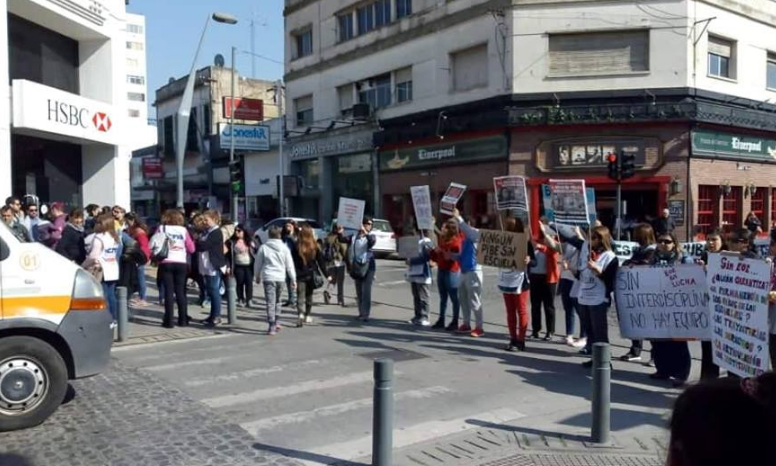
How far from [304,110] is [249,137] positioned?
129 inches

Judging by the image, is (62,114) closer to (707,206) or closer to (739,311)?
(739,311)

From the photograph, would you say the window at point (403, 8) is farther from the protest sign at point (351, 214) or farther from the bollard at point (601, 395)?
the bollard at point (601, 395)

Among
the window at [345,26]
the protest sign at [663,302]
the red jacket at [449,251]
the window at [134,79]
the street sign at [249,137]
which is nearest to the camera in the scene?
the protest sign at [663,302]

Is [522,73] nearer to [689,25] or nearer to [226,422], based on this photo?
[689,25]

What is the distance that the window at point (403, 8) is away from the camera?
1179 inches

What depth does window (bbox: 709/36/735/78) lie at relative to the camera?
24.7 meters

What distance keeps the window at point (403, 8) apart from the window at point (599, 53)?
776cm

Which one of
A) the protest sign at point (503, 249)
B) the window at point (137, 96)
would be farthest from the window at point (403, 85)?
the window at point (137, 96)

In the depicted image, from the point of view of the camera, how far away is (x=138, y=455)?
5188 mm

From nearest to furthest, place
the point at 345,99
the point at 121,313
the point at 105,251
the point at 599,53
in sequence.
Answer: the point at 121,313
the point at 105,251
the point at 599,53
the point at 345,99

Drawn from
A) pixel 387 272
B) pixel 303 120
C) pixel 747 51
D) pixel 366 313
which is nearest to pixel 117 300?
pixel 366 313

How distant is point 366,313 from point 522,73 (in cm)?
1551

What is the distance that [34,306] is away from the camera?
5.87 metres

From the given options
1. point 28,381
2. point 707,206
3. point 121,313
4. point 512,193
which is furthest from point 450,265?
point 707,206
